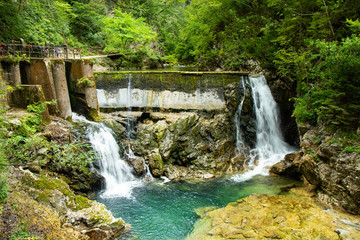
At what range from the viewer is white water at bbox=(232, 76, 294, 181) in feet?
44.0

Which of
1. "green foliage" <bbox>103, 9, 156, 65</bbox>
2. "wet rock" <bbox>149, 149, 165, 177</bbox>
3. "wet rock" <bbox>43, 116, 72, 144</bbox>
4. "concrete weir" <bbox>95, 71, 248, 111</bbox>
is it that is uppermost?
"green foliage" <bbox>103, 9, 156, 65</bbox>

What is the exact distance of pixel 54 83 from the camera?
11094 millimetres

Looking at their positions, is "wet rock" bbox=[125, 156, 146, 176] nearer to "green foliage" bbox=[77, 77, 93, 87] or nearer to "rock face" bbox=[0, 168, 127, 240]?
"rock face" bbox=[0, 168, 127, 240]

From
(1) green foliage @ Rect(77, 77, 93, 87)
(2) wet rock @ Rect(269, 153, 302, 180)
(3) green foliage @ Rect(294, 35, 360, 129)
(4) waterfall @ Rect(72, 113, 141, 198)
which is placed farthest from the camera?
(1) green foliage @ Rect(77, 77, 93, 87)

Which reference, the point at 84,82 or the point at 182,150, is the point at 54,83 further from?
the point at 182,150

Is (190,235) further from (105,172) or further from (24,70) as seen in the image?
(24,70)

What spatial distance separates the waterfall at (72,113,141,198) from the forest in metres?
7.46

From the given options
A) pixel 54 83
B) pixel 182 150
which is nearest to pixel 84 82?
pixel 54 83

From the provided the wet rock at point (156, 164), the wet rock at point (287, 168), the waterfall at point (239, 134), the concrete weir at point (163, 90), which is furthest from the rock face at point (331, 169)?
the wet rock at point (156, 164)

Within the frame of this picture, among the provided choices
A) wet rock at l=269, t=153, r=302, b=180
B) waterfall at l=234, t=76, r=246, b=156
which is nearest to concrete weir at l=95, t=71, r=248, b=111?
Result: waterfall at l=234, t=76, r=246, b=156

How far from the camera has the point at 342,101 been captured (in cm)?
862

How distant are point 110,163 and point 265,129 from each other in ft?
30.0

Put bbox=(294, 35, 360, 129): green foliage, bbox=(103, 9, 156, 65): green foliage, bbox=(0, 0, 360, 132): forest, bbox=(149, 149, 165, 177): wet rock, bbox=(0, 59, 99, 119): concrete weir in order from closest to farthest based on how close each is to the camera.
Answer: bbox=(294, 35, 360, 129): green foliage
bbox=(0, 0, 360, 132): forest
bbox=(0, 59, 99, 119): concrete weir
bbox=(149, 149, 165, 177): wet rock
bbox=(103, 9, 156, 65): green foliage

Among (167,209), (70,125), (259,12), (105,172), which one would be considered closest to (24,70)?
(70,125)
